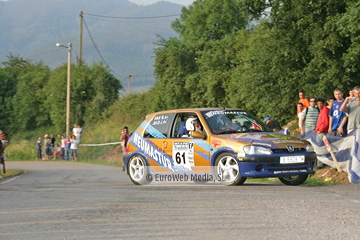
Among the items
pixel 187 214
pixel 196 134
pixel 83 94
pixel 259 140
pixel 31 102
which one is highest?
pixel 83 94

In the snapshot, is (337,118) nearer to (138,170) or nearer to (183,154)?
(183,154)

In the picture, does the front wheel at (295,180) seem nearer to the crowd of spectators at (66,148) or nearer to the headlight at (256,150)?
the headlight at (256,150)

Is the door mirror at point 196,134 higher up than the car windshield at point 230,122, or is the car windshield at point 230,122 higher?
the car windshield at point 230,122

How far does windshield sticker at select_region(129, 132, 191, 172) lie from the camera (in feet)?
40.0

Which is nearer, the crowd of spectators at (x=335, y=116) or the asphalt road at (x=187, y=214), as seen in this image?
the asphalt road at (x=187, y=214)

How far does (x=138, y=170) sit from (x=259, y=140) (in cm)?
316

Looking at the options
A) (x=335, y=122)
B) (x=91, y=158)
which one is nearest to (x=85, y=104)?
(x=91, y=158)

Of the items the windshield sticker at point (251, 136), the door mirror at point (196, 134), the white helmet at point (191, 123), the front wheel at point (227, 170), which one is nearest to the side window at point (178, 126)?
the white helmet at point (191, 123)

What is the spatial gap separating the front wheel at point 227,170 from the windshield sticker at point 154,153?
849 mm

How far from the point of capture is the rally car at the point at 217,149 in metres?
10.8

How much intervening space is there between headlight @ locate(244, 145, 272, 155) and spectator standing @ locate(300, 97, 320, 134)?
4213mm

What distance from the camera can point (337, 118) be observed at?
13852 millimetres

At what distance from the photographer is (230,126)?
11.9m

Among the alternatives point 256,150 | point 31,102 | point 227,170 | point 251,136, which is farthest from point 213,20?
point 256,150
